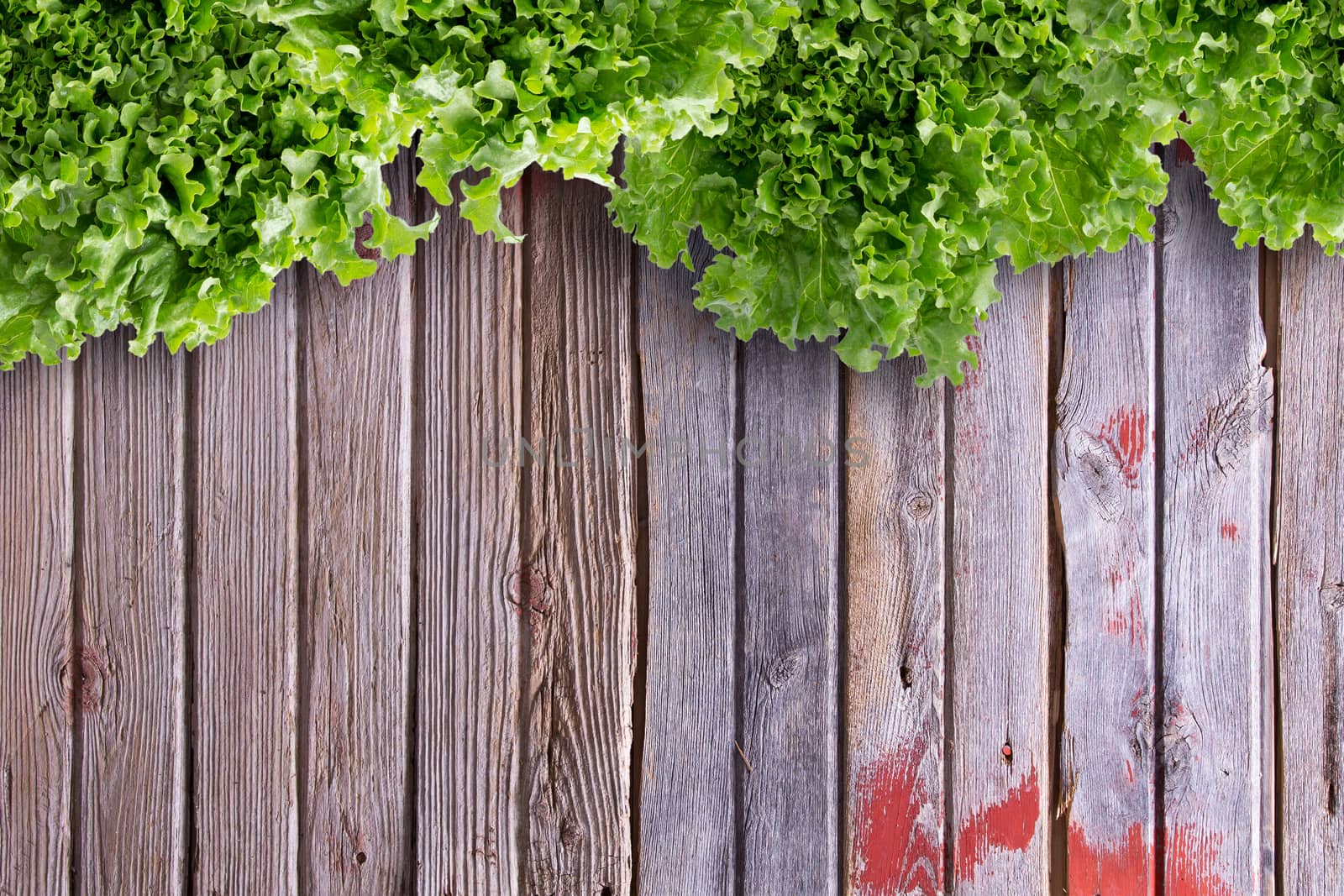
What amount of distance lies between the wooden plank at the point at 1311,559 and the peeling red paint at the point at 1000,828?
1.62 feet

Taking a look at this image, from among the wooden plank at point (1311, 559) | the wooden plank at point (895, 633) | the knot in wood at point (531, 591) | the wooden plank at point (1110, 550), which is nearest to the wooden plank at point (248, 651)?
the knot in wood at point (531, 591)

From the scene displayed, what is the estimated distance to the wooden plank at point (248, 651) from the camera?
5.80ft

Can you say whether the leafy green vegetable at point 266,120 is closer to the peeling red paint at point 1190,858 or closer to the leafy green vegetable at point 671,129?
the leafy green vegetable at point 671,129

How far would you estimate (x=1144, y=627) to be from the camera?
177cm

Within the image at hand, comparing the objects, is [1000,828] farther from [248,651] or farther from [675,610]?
[248,651]

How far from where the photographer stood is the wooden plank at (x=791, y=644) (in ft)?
5.79

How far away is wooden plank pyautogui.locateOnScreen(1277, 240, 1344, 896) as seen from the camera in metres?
1.77

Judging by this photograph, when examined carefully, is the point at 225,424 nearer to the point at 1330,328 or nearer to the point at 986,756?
the point at 986,756

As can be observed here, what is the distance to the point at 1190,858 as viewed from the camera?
1766 mm

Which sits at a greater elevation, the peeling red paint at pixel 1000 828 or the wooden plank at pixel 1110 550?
the wooden plank at pixel 1110 550

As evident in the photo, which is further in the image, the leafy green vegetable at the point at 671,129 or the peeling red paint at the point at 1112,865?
the peeling red paint at the point at 1112,865

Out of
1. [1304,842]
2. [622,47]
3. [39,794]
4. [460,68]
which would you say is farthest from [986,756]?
[39,794]

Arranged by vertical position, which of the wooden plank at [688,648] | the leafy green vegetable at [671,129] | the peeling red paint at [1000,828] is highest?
the leafy green vegetable at [671,129]

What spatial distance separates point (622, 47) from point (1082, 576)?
1.27 metres
